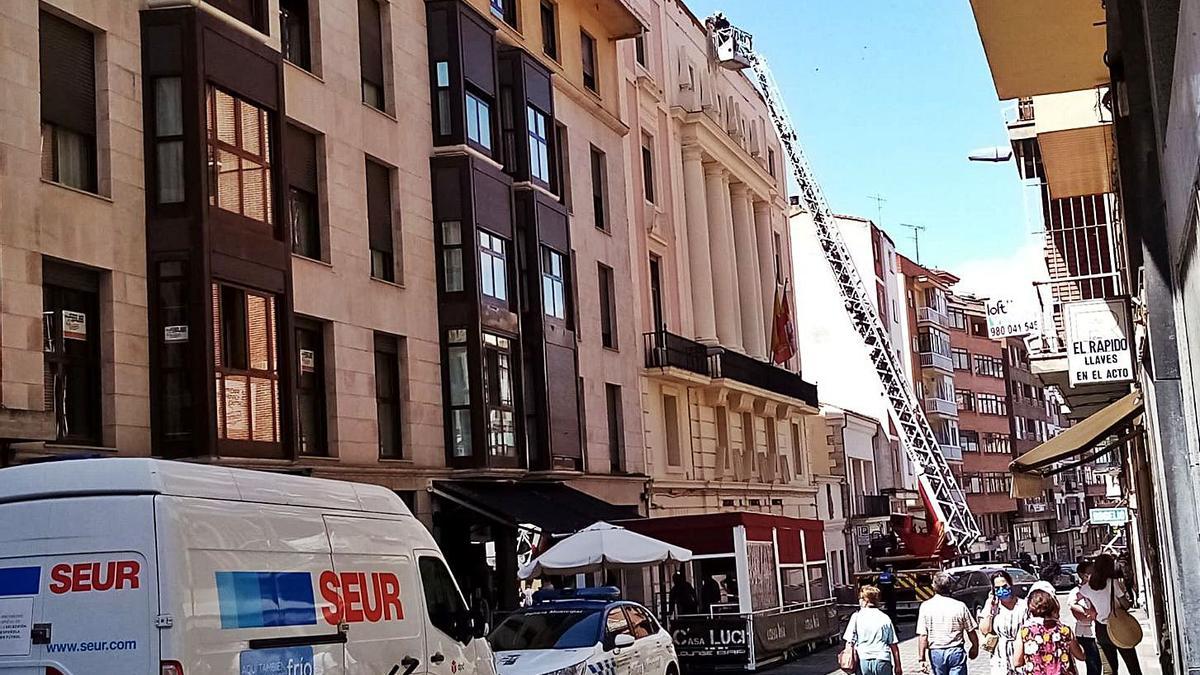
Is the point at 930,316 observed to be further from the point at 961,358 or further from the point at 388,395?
the point at 388,395

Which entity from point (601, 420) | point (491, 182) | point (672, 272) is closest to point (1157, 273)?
point (491, 182)

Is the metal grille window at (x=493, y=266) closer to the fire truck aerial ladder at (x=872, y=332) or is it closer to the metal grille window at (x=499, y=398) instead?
the metal grille window at (x=499, y=398)

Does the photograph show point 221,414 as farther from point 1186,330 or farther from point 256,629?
point 1186,330

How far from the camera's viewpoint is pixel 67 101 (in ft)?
65.3

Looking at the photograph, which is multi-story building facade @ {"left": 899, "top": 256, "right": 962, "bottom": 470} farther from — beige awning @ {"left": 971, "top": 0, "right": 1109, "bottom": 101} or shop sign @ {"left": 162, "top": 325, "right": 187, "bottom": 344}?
beige awning @ {"left": 971, "top": 0, "right": 1109, "bottom": 101}

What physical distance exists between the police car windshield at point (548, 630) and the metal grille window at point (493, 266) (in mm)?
11106

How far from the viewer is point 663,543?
2747 cm

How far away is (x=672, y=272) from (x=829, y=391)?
109 feet

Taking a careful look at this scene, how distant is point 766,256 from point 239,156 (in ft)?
118

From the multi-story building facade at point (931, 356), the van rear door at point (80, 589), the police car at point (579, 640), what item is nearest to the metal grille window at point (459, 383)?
the police car at point (579, 640)

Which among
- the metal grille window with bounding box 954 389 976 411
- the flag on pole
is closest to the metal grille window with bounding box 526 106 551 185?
the flag on pole

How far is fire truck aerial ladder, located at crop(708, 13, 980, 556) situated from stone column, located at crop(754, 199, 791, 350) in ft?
17.0

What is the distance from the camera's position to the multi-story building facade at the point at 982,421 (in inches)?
3964

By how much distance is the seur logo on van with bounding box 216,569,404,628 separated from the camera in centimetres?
1112
